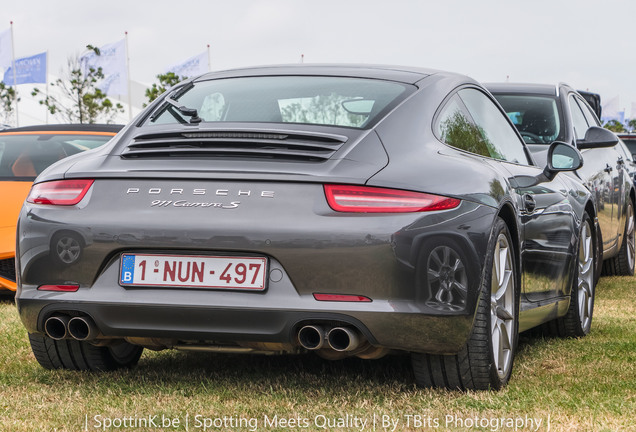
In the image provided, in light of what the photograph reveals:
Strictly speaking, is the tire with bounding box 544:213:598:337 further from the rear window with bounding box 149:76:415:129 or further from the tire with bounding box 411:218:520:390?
the rear window with bounding box 149:76:415:129

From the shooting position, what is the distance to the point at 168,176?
12.5ft

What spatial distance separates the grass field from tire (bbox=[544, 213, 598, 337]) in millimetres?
417

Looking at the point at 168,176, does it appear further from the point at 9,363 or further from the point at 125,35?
the point at 125,35

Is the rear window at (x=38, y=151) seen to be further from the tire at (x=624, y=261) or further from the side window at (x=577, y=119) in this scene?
the tire at (x=624, y=261)

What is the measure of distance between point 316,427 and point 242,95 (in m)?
1.63

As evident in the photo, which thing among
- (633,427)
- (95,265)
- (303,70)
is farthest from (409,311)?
(303,70)

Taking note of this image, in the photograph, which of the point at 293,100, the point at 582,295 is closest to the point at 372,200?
the point at 293,100

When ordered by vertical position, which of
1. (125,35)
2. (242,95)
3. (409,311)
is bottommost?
(409,311)

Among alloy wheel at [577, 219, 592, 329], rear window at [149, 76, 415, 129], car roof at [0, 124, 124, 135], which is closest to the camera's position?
rear window at [149, 76, 415, 129]

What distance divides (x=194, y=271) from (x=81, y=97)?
50180mm

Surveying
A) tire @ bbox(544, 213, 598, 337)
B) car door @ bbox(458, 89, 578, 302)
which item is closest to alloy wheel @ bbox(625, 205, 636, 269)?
tire @ bbox(544, 213, 598, 337)

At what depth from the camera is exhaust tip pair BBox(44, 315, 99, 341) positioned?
3.90 meters

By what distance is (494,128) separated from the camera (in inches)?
201

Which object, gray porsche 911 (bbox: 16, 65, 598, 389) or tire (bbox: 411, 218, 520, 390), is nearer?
gray porsche 911 (bbox: 16, 65, 598, 389)
